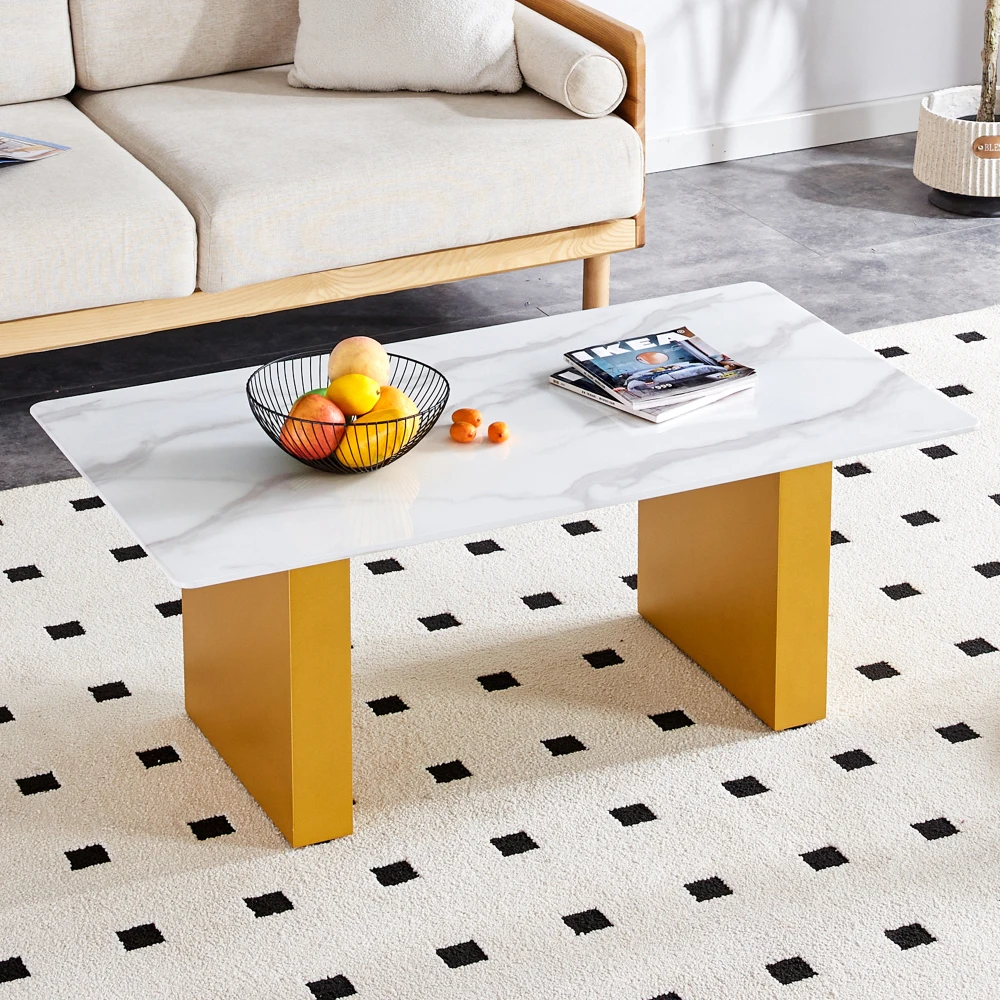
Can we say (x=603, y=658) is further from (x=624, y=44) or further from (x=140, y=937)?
(x=624, y=44)

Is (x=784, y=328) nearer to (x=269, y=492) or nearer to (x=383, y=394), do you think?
(x=383, y=394)

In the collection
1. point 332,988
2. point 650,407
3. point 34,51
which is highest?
point 34,51

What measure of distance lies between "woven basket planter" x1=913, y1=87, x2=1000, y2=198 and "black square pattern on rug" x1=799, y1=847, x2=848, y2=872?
8.11 feet

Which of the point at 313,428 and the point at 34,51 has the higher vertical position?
the point at 34,51

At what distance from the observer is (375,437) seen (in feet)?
6.57

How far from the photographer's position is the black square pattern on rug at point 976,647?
2.50 metres

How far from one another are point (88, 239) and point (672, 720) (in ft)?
4.44

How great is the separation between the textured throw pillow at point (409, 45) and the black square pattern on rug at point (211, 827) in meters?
1.83

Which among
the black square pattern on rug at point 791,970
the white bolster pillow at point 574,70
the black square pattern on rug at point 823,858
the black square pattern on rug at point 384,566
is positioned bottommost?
the black square pattern on rug at point 791,970

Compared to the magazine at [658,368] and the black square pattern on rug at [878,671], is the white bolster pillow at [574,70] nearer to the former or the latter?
the magazine at [658,368]

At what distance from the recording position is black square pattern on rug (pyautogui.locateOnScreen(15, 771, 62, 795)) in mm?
2234

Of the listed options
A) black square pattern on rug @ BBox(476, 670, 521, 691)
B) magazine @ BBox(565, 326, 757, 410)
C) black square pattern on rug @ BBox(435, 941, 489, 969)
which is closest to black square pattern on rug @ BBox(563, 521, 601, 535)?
black square pattern on rug @ BBox(476, 670, 521, 691)

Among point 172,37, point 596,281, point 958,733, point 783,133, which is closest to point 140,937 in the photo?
point 958,733

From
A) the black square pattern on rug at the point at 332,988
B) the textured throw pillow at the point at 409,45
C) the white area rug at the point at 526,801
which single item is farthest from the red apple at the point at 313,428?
the textured throw pillow at the point at 409,45
